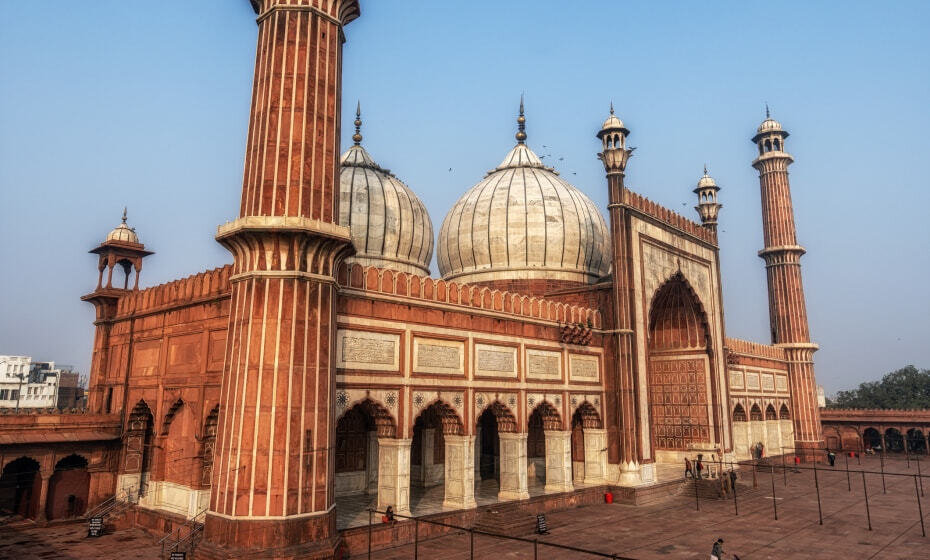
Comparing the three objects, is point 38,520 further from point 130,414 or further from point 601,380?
point 601,380

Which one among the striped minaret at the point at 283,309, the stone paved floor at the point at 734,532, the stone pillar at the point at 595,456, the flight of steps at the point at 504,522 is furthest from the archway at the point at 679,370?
the striped minaret at the point at 283,309

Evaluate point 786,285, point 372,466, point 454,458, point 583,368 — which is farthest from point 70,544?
point 786,285

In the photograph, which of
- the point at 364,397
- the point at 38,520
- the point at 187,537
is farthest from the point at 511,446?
the point at 38,520

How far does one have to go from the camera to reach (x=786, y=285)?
39125mm

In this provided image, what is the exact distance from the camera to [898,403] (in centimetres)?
6372

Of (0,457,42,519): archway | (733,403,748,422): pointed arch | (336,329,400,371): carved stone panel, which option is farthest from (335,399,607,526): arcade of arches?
Result: (733,403,748,422): pointed arch

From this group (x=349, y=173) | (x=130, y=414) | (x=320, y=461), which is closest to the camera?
(x=320, y=461)

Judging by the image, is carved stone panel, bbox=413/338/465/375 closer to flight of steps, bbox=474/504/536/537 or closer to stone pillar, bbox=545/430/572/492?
flight of steps, bbox=474/504/536/537

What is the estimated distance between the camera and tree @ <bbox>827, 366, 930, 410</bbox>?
62969 mm

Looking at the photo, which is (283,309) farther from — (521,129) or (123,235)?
(521,129)

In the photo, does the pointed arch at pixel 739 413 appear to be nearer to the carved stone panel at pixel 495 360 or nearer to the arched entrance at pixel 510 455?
the arched entrance at pixel 510 455

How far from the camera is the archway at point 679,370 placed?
2811cm

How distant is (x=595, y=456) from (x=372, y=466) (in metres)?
7.75

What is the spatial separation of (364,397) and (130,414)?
27.7 ft
